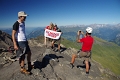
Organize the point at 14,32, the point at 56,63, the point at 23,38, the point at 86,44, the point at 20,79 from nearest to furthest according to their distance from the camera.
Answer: the point at 14,32 < the point at 23,38 < the point at 20,79 < the point at 86,44 < the point at 56,63

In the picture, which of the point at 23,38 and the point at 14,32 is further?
the point at 23,38

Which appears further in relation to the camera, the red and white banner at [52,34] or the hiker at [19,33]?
the red and white banner at [52,34]

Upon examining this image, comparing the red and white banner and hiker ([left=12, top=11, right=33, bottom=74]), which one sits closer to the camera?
hiker ([left=12, top=11, right=33, bottom=74])

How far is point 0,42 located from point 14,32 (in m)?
16.2

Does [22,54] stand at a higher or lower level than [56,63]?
higher

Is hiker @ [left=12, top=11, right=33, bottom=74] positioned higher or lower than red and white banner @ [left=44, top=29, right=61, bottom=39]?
higher

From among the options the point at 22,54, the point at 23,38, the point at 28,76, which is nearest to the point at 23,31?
the point at 23,38

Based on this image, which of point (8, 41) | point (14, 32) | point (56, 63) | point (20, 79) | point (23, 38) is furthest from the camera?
point (8, 41)

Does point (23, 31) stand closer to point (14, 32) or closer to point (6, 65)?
point (14, 32)

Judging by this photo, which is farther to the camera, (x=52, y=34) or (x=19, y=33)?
(x=52, y=34)

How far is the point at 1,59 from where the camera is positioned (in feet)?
56.1

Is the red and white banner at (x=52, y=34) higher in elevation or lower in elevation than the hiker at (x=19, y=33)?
lower

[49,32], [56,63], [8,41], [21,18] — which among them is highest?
[21,18]

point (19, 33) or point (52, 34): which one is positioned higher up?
point (19, 33)
